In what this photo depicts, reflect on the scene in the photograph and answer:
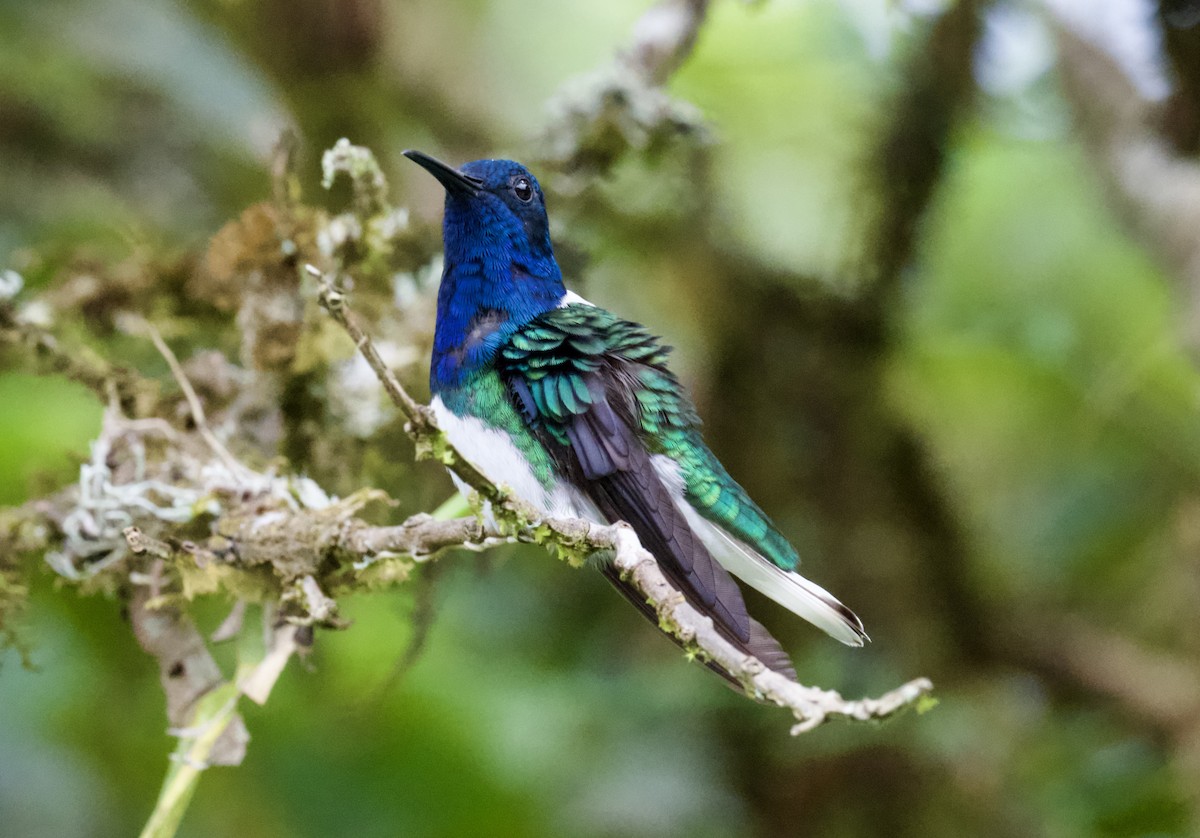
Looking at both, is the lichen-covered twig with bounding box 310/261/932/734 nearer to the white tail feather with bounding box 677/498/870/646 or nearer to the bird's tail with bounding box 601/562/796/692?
the bird's tail with bounding box 601/562/796/692

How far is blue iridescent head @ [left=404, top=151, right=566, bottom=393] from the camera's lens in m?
1.45

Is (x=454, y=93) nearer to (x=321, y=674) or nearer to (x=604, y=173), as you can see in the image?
(x=604, y=173)

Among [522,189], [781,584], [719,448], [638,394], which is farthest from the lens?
[719,448]

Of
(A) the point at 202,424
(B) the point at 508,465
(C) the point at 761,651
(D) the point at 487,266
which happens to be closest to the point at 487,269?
(D) the point at 487,266

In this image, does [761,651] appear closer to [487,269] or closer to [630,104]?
[487,269]

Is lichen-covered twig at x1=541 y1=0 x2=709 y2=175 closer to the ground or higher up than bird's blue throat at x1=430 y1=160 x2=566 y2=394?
higher up

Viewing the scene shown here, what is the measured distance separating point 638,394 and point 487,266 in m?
0.38

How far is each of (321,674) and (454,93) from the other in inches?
66.4

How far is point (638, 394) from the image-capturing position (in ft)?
4.27


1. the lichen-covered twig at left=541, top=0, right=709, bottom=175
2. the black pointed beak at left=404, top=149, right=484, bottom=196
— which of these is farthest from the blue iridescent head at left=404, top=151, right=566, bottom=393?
the lichen-covered twig at left=541, top=0, right=709, bottom=175

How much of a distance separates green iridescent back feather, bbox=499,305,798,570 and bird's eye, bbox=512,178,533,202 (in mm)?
410

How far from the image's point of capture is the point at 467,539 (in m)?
1.14

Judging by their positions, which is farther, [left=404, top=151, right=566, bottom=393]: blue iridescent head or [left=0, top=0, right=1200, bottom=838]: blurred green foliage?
[left=0, top=0, right=1200, bottom=838]: blurred green foliage

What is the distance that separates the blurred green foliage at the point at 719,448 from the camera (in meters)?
2.57
